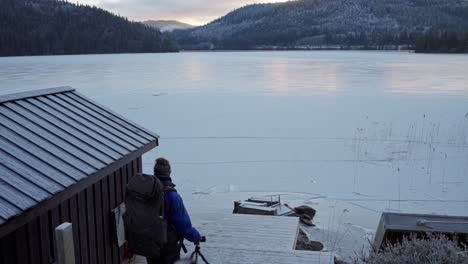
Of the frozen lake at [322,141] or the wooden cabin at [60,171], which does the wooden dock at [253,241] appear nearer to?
the wooden cabin at [60,171]

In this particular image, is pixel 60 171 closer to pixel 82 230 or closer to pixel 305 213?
pixel 82 230

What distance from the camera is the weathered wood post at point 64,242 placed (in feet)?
8.34

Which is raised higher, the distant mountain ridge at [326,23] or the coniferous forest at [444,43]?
the distant mountain ridge at [326,23]

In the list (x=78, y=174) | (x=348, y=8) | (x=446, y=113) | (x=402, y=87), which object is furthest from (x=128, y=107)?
(x=348, y=8)

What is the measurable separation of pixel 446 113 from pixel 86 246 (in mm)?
12424

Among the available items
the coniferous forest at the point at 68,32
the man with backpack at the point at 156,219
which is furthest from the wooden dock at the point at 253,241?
the coniferous forest at the point at 68,32

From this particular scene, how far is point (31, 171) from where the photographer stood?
290cm

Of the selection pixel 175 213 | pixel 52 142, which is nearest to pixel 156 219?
pixel 175 213

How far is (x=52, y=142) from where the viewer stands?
340 cm

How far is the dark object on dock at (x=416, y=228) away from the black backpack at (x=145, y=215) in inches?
100

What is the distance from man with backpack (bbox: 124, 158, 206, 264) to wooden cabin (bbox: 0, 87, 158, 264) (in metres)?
0.36

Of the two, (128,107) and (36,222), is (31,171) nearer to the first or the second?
(36,222)

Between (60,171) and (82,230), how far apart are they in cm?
65

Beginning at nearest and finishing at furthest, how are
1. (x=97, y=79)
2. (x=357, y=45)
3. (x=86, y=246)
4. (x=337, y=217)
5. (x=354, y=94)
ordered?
(x=86, y=246), (x=337, y=217), (x=354, y=94), (x=97, y=79), (x=357, y=45)
